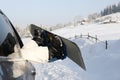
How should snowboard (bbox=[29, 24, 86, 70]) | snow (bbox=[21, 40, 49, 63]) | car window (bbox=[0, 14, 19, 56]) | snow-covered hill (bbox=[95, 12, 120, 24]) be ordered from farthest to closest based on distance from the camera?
snow-covered hill (bbox=[95, 12, 120, 24]) < snowboard (bbox=[29, 24, 86, 70]) < car window (bbox=[0, 14, 19, 56]) < snow (bbox=[21, 40, 49, 63])

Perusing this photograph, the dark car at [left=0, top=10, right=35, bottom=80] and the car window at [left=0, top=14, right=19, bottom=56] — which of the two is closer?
the dark car at [left=0, top=10, right=35, bottom=80]

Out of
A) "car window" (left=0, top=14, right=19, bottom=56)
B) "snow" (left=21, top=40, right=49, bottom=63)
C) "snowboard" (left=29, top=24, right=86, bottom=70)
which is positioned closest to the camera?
"snow" (left=21, top=40, right=49, bottom=63)

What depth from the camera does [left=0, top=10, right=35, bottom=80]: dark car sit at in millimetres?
3674

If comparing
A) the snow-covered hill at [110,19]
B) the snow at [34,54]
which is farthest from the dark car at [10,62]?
the snow-covered hill at [110,19]

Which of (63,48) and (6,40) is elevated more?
(6,40)

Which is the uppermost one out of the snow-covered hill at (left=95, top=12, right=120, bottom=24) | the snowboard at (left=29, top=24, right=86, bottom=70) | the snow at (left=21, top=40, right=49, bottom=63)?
the snow at (left=21, top=40, right=49, bottom=63)

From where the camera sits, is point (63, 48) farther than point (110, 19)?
No

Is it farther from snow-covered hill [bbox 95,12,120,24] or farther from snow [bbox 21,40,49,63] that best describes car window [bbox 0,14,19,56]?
snow-covered hill [bbox 95,12,120,24]

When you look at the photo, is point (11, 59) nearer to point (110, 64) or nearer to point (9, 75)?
point (9, 75)

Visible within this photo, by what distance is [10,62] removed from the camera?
3727 mm

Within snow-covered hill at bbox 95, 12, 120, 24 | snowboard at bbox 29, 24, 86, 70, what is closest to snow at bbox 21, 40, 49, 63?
snowboard at bbox 29, 24, 86, 70

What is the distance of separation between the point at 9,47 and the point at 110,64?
13.2 meters

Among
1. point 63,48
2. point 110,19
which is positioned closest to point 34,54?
point 63,48

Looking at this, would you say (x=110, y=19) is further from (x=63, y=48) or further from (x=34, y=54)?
(x=34, y=54)
